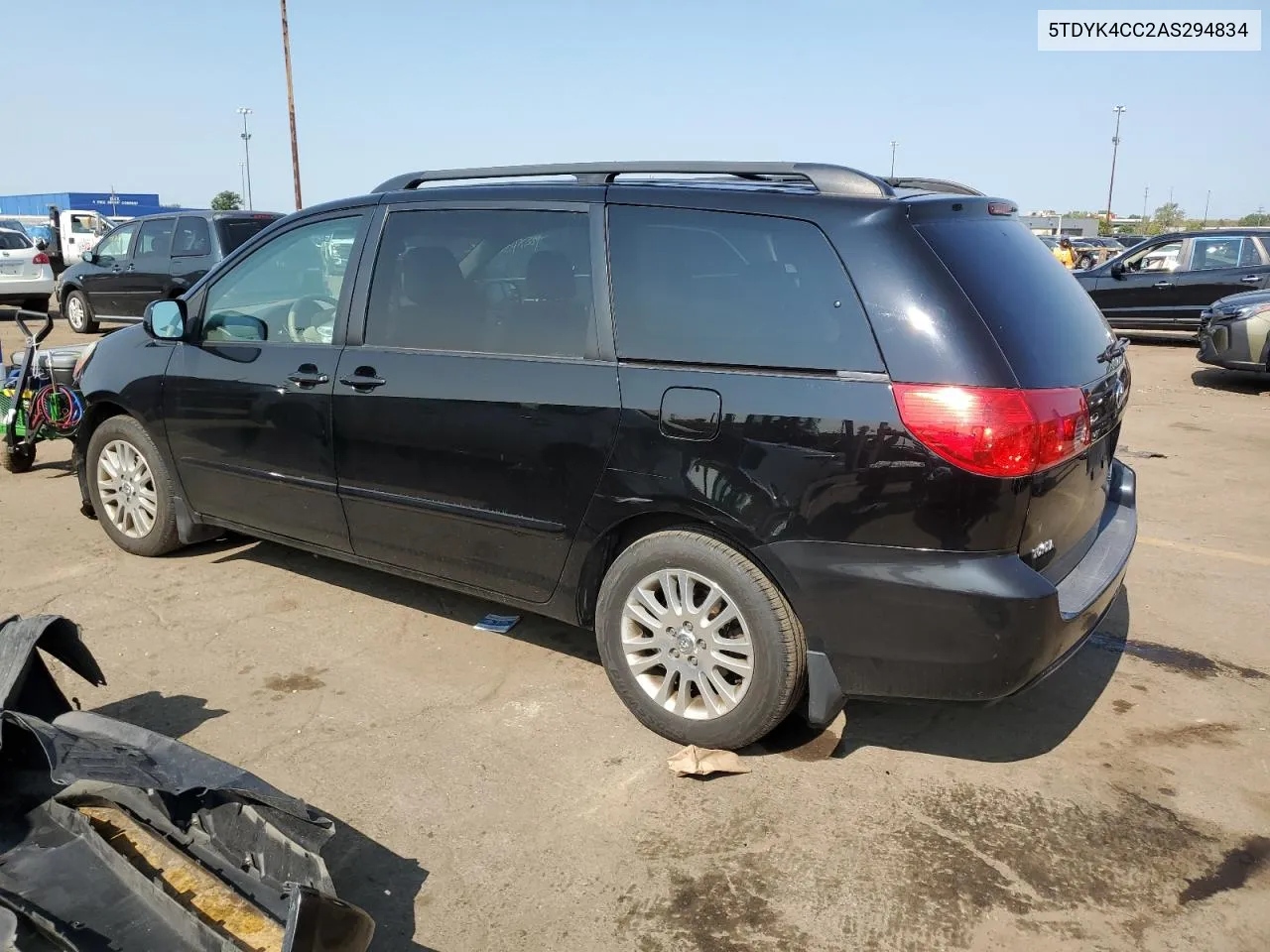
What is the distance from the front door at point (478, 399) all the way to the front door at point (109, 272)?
12.6m

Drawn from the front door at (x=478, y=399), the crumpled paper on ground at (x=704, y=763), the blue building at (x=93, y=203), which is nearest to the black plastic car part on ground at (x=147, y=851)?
the crumpled paper on ground at (x=704, y=763)

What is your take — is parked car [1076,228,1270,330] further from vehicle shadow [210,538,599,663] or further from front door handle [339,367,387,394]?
front door handle [339,367,387,394]

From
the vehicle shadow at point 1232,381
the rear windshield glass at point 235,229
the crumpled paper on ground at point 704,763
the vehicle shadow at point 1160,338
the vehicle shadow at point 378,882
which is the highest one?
the rear windshield glass at point 235,229

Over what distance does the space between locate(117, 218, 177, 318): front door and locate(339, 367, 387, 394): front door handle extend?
11.2 m

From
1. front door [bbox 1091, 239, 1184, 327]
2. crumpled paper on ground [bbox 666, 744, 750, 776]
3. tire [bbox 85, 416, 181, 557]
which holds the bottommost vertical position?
crumpled paper on ground [bbox 666, 744, 750, 776]

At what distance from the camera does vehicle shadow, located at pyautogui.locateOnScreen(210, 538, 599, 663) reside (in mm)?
4352

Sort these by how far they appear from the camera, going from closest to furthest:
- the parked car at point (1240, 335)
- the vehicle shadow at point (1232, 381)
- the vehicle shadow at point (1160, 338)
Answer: the parked car at point (1240, 335)
the vehicle shadow at point (1232, 381)
the vehicle shadow at point (1160, 338)

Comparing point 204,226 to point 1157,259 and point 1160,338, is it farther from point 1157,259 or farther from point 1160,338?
point 1160,338

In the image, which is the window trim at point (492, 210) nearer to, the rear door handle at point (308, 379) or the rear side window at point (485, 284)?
the rear side window at point (485, 284)

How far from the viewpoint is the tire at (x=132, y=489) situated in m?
5.06

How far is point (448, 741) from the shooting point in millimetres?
3484

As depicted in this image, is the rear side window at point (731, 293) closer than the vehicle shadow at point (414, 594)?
Yes

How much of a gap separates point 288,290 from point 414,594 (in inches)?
60.4

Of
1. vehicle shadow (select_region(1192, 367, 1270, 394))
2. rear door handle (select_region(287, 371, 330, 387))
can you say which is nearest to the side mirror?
rear door handle (select_region(287, 371, 330, 387))
